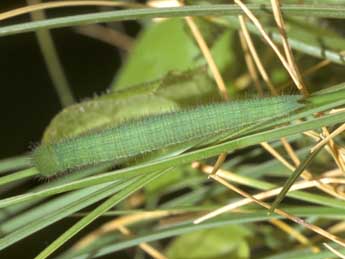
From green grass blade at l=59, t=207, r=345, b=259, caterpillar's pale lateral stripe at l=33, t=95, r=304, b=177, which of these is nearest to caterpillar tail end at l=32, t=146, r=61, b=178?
caterpillar's pale lateral stripe at l=33, t=95, r=304, b=177

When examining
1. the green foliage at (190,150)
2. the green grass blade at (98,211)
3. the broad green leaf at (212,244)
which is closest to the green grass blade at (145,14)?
the green foliage at (190,150)

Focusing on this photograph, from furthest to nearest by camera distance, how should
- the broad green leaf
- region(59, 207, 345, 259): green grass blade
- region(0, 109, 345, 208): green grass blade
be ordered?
the broad green leaf
region(59, 207, 345, 259): green grass blade
region(0, 109, 345, 208): green grass blade

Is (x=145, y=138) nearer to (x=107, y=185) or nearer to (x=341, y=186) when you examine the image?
(x=107, y=185)

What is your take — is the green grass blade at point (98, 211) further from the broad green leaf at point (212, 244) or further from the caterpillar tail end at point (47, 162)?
the broad green leaf at point (212, 244)

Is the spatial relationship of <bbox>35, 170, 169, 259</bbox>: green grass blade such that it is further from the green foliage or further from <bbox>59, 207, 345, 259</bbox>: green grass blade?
<bbox>59, 207, 345, 259</bbox>: green grass blade

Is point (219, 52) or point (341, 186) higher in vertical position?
point (219, 52)

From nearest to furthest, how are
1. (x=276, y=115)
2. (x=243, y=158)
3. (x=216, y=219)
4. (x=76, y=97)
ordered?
(x=276, y=115) → (x=216, y=219) → (x=243, y=158) → (x=76, y=97)

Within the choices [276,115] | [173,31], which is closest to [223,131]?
[276,115]
